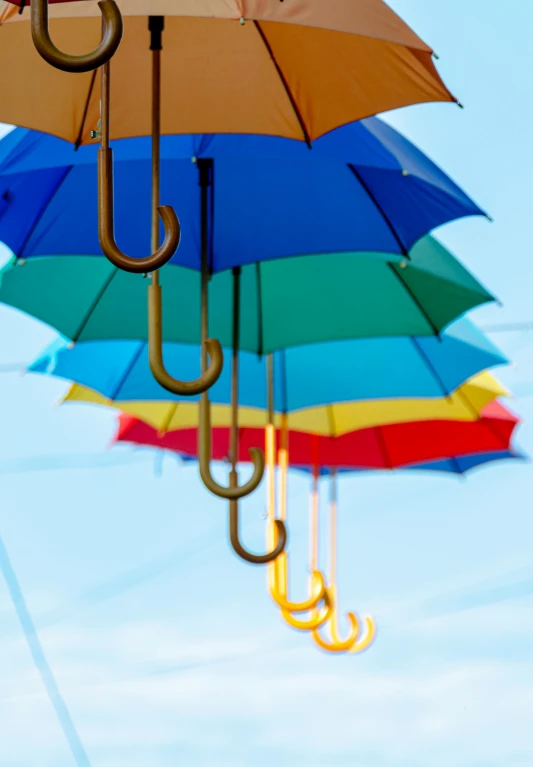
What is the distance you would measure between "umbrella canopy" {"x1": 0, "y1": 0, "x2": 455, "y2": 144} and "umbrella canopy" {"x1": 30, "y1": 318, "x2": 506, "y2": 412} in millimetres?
1784

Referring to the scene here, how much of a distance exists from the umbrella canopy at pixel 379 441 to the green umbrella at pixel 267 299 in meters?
1.16

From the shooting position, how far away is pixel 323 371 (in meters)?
4.93

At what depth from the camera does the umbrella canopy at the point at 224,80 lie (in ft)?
8.87

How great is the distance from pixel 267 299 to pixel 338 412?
3.88 ft

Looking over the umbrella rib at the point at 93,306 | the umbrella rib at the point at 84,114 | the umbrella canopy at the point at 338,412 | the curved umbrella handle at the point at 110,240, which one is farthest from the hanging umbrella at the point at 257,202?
the umbrella canopy at the point at 338,412

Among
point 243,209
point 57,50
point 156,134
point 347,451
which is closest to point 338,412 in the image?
point 347,451

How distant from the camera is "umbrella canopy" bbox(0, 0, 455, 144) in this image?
2.70m

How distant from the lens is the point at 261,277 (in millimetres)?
4250

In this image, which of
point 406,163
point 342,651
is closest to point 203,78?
point 406,163

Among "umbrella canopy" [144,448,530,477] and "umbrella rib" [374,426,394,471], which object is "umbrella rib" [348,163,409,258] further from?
"umbrella rib" [374,426,394,471]

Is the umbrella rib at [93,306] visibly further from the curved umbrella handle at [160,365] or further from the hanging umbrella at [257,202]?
the curved umbrella handle at [160,365]

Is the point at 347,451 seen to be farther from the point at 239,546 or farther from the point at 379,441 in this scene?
the point at 239,546

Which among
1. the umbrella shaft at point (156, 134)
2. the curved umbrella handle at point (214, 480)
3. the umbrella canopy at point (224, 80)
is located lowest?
the curved umbrella handle at point (214, 480)

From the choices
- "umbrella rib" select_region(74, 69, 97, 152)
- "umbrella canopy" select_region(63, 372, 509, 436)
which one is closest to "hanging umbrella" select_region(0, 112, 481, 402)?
"umbrella rib" select_region(74, 69, 97, 152)
